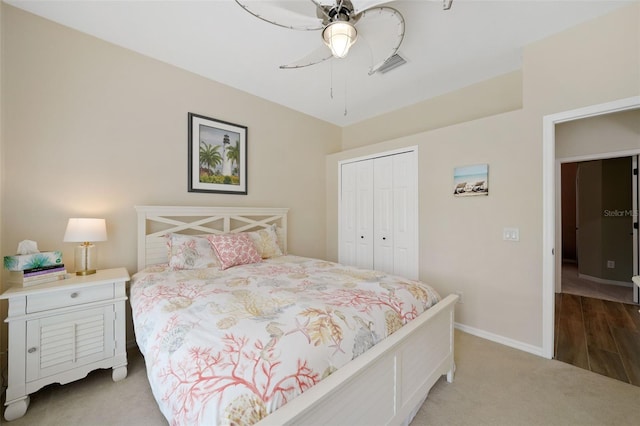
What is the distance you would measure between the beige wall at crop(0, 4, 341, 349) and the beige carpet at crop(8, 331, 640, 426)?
1.04 m

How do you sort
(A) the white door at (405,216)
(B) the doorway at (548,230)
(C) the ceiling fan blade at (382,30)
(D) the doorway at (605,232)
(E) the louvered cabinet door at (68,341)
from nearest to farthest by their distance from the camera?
1. (E) the louvered cabinet door at (68,341)
2. (C) the ceiling fan blade at (382,30)
3. (B) the doorway at (548,230)
4. (A) the white door at (405,216)
5. (D) the doorway at (605,232)

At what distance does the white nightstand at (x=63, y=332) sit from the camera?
5.40ft

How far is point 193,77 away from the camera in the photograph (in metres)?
2.96

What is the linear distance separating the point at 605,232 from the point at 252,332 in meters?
6.21

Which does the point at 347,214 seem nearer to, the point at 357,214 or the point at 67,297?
the point at 357,214

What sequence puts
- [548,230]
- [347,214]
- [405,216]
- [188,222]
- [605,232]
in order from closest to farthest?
1. [548,230]
2. [188,222]
3. [405,216]
4. [347,214]
5. [605,232]

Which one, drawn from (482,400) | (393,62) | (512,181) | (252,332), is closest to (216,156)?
(393,62)

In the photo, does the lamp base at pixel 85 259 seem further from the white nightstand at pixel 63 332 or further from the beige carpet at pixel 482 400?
the beige carpet at pixel 482 400

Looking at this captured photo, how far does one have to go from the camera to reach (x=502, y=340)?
8.59 ft

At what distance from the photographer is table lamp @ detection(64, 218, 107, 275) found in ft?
6.57

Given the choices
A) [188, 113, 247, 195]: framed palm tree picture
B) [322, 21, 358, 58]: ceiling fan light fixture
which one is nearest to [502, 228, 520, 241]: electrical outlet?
[322, 21, 358, 58]: ceiling fan light fixture

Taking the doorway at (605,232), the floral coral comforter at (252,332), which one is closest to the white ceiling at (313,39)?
the floral coral comforter at (252,332)

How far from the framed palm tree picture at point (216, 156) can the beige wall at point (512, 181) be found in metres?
2.26

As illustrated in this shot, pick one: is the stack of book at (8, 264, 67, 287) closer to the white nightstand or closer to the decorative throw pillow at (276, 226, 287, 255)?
the white nightstand
